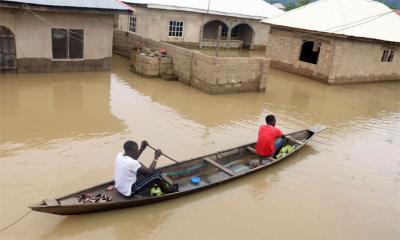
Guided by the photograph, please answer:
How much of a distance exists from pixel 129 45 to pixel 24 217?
→ 15389 mm

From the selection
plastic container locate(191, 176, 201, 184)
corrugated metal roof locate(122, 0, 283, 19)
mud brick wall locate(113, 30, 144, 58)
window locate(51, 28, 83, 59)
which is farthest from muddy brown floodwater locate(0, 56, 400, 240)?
corrugated metal roof locate(122, 0, 283, 19)

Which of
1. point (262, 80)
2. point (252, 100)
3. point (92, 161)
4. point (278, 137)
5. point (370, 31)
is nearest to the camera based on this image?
point (92, 161)

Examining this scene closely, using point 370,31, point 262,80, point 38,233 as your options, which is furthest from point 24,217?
point 370,31

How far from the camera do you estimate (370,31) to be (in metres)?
19.6

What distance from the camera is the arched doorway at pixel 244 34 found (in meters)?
30.3

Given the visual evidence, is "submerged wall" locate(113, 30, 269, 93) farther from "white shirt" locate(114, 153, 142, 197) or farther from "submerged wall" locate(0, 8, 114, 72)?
"white shirt" locate(114, 153, 142, 197)

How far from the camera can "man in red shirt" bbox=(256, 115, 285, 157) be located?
8.68m

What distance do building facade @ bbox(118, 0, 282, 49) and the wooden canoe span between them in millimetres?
14142

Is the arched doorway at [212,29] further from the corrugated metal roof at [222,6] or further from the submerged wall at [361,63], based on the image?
the submerged wall at [361,63]

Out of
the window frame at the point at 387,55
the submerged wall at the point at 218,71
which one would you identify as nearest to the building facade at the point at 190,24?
the submerged wall at the point at 218,71

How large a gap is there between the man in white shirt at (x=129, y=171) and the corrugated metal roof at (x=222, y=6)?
63.3 feet

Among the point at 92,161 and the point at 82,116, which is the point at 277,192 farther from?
the point at 82,116

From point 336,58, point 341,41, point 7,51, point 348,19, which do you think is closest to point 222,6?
point 348,19

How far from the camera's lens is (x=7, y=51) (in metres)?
14.4
